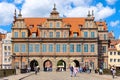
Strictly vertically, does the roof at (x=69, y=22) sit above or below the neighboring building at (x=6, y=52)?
above

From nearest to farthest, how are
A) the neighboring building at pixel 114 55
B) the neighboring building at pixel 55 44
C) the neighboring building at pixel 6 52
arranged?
the neighboring building at pixel 55 44 < the neighboring building at pixel 114 55 < the neighboring building at pixel 6 52

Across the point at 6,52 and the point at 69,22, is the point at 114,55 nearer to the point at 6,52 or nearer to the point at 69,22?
the point at 69,22

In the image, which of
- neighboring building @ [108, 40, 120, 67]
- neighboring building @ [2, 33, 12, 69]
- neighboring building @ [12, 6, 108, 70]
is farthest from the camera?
neighboring building @ [2, 33, 12, 69]

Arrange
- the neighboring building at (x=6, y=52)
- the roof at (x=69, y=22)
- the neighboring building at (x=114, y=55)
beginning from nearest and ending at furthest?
the roof at (x=69, y=22)
the neighboring building at (x=114, y=55)
the neighboring building at (x=6, y=52)

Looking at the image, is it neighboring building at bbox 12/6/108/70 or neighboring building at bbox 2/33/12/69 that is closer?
neighboring building at bbox 12/6/108/70

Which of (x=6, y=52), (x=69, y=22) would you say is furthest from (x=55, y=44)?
(x=6, y=52)

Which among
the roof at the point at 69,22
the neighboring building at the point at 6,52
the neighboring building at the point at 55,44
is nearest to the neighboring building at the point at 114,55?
the roof at the point at 69,22

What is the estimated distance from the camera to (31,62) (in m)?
95.2

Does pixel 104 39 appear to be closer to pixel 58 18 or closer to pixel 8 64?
pixel 58 18

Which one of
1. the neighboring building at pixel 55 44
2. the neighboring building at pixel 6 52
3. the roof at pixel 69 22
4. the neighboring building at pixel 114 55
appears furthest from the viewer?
the neighboring building at pixel 6 52

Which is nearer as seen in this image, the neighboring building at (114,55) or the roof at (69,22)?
the roof at (69,22)

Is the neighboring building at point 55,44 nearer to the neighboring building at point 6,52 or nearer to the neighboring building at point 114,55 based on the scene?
the neighboring building at point 114,55

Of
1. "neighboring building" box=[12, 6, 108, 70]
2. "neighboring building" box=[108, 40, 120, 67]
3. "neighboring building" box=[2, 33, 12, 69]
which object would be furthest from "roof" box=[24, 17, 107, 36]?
"neighboring building" box=[2, 33, 12, 69]

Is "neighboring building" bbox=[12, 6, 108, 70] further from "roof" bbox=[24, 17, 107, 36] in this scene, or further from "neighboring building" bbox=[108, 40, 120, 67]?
"neighboring building" bbox=[108, 40, 120, 67]
